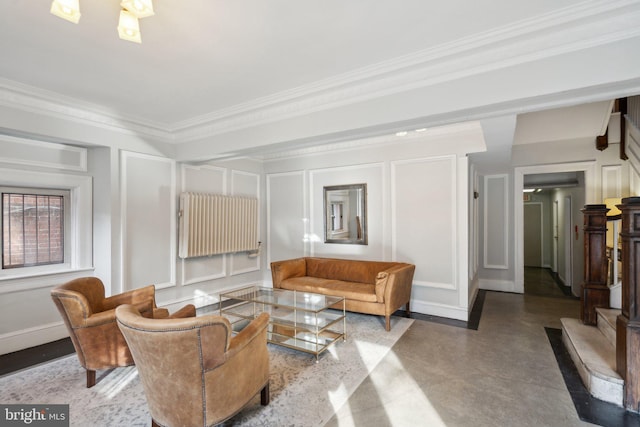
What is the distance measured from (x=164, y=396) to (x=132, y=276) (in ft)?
8.54

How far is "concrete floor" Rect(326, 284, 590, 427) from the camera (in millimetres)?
2115

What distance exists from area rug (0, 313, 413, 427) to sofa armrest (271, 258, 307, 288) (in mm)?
1350

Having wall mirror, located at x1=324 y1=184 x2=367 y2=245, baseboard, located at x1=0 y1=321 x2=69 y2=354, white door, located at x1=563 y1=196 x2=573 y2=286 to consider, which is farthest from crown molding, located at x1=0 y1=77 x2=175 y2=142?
white door, located at x1=563 y1=196 x2=573 y2=286

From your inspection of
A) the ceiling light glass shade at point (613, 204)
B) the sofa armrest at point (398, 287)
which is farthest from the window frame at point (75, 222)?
the ceiling light glass shade at point (613, 204)

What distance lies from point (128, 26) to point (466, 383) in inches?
136

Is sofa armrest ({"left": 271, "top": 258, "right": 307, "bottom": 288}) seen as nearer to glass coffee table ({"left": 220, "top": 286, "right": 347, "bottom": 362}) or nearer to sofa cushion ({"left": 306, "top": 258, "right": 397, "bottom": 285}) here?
sofa cushion ({"left": 306, "top": 258, "right": 397, "bottom": 285})

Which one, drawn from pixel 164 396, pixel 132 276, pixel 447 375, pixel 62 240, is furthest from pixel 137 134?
pixel 447 375

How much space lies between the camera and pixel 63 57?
2375 millimetres

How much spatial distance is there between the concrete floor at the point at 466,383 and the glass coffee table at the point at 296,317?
25.1 inches

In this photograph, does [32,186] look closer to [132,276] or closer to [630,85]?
[132,276]

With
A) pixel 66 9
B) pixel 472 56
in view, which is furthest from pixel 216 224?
pixel 472 56

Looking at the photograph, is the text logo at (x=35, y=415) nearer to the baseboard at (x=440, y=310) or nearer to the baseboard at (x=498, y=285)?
the baseboard at (x=440, y=310)

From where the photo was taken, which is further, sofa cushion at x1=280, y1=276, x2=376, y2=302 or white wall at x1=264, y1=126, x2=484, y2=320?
white wall at x1=264, y1=126, x2=484, y2=320

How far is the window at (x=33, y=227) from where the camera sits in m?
3.28
